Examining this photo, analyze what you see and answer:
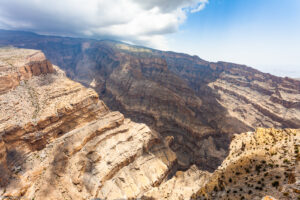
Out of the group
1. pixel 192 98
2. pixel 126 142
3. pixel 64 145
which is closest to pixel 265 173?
pixel 126 142

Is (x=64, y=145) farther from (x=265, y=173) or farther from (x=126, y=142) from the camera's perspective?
(x=265, y=173)

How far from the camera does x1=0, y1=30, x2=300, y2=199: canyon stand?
19.0 m

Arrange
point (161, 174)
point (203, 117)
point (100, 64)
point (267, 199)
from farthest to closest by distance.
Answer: point (100, 64), point (203, 117), point (161, 174), point (267, 199)

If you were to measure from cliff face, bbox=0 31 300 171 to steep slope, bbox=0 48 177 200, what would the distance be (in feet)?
72.9

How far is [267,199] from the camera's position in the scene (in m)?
9.64

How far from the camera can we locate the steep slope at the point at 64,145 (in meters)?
29.6

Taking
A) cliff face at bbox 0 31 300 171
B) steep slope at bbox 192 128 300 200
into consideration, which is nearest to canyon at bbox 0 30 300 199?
steep slope at bbox 192 128 300 200

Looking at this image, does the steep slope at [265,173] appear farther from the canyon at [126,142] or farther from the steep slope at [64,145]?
the steep slope at [64,145]

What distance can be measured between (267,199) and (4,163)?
42.4m

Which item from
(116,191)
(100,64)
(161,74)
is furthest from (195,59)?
(116,191)

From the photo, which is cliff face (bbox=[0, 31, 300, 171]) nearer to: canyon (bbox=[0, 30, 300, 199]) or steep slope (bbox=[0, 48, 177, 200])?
canyon (bbox=[0, 30, 300, 199])

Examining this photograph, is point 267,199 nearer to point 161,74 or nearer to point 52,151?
point 52,151

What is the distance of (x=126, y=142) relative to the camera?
4384 cm

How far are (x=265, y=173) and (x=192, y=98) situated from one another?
75138mm
